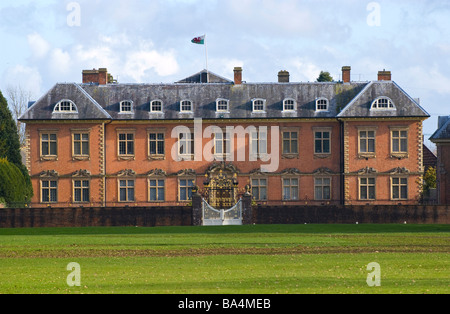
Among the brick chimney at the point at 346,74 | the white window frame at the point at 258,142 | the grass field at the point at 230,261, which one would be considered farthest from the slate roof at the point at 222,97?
the grass field at the point at 230,261

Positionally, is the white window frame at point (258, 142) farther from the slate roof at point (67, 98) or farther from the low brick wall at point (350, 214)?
the low brick wall at point (350, 214)

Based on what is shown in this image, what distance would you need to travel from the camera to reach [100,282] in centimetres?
2242

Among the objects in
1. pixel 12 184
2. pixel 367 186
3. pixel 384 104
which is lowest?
pixel 367 186

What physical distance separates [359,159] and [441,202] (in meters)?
6.11

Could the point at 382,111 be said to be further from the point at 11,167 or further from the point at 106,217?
the point at 11,167

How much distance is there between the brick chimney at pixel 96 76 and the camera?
6625 centimetres

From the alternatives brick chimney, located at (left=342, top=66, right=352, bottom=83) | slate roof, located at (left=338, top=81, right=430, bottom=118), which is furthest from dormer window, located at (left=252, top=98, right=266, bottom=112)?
brick chimney, located at (left=342, top=66, right=352, bottom=83)

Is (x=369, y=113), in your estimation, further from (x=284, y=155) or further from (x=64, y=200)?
(x=64, y=200)

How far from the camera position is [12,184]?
201 feet

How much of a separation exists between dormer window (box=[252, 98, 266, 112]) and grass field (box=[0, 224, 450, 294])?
19410 millimetres

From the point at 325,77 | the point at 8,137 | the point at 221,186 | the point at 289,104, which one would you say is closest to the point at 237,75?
the point at 289,104

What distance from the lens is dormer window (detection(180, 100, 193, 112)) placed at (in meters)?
64.5

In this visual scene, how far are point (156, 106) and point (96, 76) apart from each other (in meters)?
5.39
